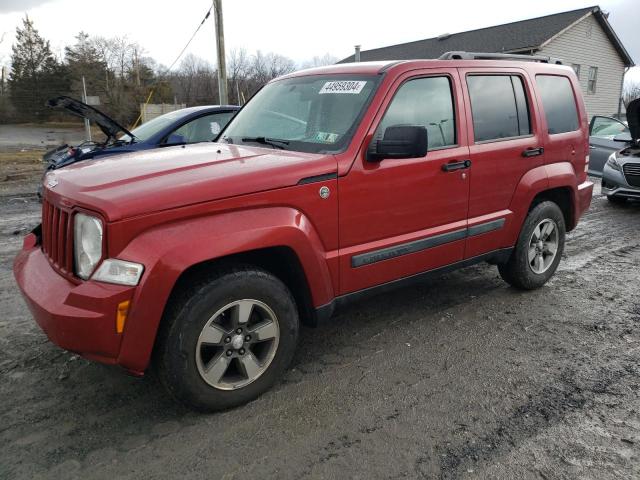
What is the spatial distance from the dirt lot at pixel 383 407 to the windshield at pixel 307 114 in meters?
1.48

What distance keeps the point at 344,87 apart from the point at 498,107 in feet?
4.53

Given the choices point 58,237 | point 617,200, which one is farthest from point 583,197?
point 617,200

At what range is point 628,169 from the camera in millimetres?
8555

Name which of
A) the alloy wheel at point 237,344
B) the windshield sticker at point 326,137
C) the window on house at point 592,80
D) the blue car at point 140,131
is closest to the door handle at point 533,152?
the windshield sticker at point 326,137

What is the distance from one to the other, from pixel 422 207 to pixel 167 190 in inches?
70.4

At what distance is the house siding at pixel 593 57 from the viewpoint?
24.7m

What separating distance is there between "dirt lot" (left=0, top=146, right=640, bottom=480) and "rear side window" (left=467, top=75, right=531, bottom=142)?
1.48m

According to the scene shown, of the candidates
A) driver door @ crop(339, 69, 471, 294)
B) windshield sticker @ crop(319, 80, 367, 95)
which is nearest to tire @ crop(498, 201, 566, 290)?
driver door @ crop(339, 69, 471, 294)

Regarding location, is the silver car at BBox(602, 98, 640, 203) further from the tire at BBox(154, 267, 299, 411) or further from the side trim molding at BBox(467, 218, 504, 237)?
the tire at BBox(154, 267, 299, 411)

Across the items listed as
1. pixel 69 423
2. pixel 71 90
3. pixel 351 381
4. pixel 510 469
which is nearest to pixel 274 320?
pixel 351 381

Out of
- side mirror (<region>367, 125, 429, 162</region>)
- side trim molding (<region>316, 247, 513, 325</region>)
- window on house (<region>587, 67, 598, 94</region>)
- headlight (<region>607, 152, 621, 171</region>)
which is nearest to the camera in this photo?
side mirror (<region>367, 125, 429, 162</region>)

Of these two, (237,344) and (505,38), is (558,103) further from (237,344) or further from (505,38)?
(505,38)

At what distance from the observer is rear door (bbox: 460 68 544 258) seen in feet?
12.7

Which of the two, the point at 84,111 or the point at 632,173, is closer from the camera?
the point at 84,111
